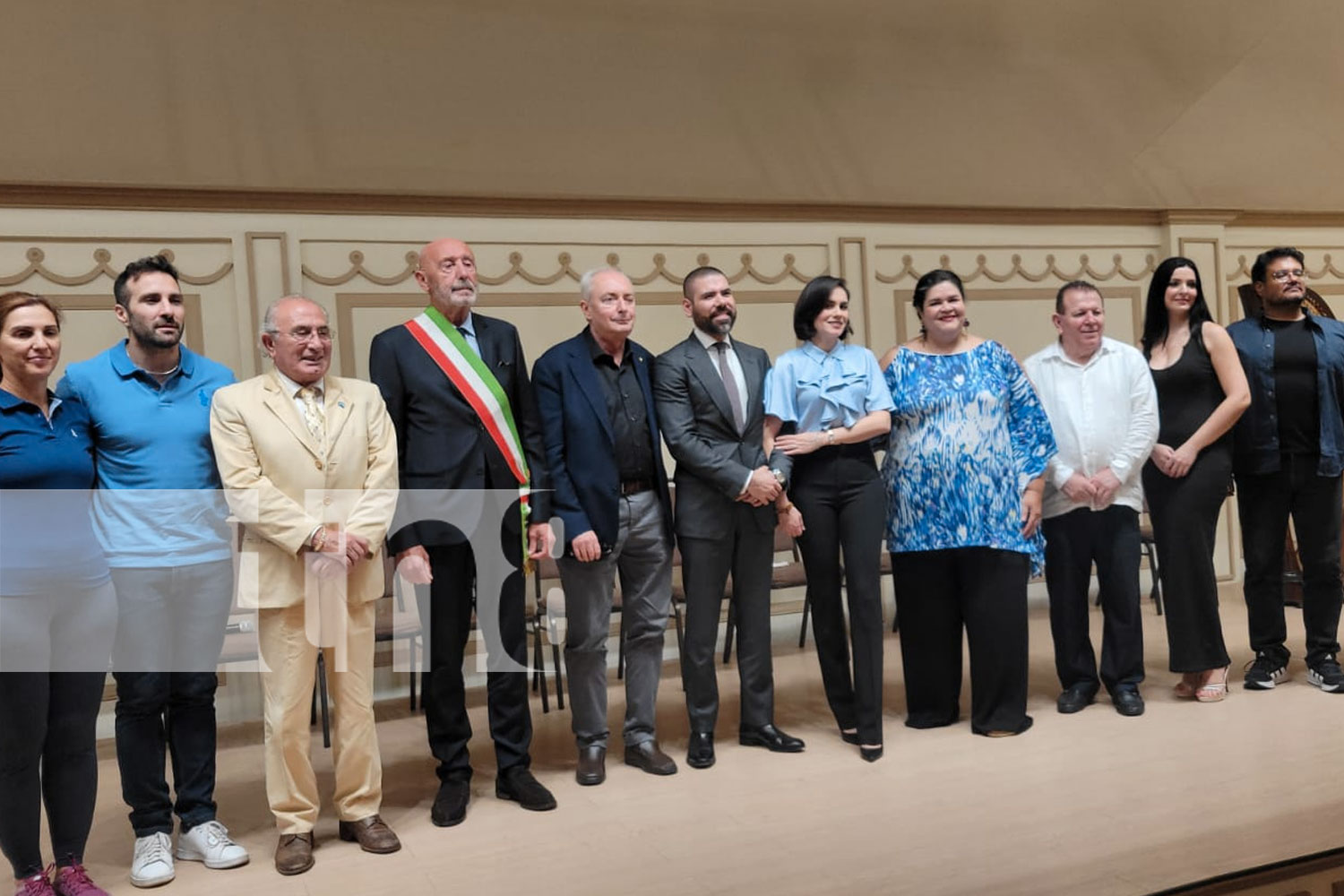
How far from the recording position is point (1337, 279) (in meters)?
6.20

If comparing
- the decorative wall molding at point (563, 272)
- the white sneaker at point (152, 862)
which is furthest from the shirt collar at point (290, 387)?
the decorative wall molding at point (563, 272)

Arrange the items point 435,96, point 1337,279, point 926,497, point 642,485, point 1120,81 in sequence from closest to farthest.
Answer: point 642,485 → point 926,497 → point 435,96 → point 1120,81 → point 1337,279

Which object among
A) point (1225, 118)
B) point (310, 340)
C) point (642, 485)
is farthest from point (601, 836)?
point (1225, 118)

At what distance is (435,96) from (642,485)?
5.34 feet

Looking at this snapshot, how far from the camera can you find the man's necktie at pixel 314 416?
2.73 meters

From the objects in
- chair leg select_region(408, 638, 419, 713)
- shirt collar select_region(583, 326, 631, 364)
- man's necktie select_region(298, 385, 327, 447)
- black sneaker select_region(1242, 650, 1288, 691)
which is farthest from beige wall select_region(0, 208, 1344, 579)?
black sneaker select_region(1242, 650, 1288, 691)

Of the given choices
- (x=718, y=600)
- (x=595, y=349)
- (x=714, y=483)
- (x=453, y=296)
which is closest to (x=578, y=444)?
Result: (x=595, y=349)

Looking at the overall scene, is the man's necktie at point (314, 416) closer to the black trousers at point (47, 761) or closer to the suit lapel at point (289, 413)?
the suit lapel at point (289, 413)

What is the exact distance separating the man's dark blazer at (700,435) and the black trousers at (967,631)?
0.62 m

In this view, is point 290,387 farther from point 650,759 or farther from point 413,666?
point 413,666

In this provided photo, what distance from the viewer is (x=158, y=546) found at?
2598mm

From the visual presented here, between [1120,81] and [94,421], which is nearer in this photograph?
[94,421]

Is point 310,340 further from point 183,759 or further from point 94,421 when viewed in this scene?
point 183,759

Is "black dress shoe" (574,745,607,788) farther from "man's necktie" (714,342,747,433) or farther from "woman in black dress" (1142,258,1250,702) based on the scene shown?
"woman in black dress" (1142,258,1250,702)
